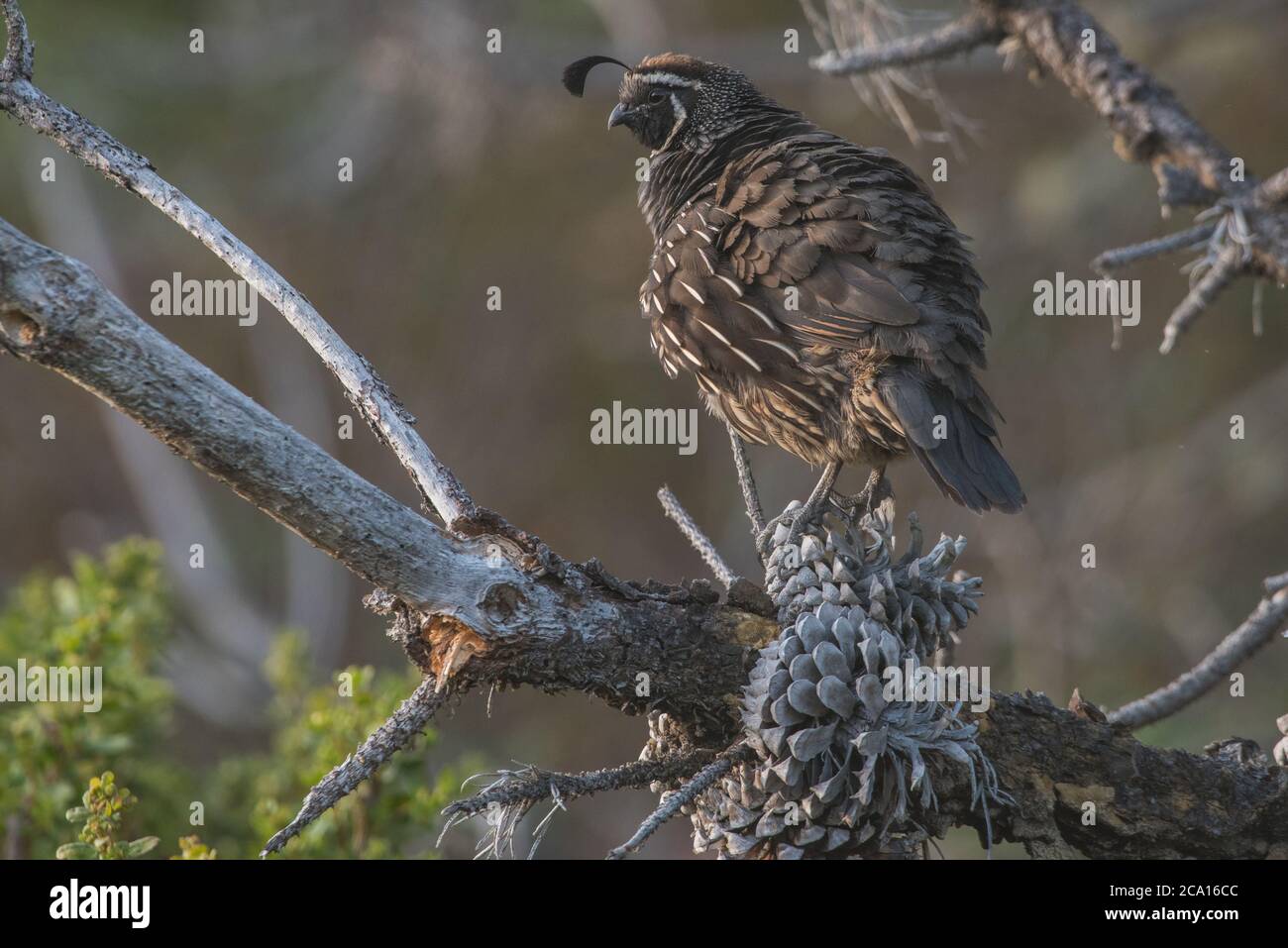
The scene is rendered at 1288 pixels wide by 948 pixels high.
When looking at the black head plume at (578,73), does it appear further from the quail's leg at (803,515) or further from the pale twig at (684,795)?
the pale twig at (684,795)

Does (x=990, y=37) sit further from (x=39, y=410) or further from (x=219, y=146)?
(x=39, y=410)

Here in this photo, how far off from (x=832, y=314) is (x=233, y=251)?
1.58 metres

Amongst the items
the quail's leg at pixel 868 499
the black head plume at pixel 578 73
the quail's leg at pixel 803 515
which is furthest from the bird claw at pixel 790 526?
the black head plume at pixel 578 73

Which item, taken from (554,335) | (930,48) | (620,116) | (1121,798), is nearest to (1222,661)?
(1121,798)

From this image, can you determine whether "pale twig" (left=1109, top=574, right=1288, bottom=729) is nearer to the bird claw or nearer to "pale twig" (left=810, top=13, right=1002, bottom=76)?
the bird claw

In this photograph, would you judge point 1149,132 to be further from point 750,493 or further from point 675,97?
point 675,97

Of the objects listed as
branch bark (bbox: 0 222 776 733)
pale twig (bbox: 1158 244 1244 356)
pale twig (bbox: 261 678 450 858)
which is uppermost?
pale twig (bbox: 1158 244 1244 356)

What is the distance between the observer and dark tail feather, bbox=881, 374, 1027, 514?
129 inches

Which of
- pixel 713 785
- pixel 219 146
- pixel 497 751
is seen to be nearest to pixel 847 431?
pixel 713 785

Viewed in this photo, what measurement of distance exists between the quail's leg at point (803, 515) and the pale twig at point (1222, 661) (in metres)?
0.82

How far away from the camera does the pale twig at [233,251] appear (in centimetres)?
235

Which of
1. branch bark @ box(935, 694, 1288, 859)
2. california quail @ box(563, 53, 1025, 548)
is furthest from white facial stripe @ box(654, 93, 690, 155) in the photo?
branch bark @ box(935, 694, 1288, 859)

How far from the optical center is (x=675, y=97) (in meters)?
4.39

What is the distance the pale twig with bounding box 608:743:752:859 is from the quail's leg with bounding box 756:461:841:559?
1.71 feet
